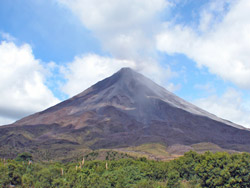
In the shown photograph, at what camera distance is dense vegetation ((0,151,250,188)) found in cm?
2720

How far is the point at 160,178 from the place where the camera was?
35688 millimetres

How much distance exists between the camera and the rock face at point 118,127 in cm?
12500

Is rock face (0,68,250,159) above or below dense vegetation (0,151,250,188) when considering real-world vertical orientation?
above

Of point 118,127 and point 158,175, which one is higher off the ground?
point 118,127

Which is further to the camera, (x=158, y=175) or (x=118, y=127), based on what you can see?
(x=118, y=127)

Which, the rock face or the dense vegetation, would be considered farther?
the rock face

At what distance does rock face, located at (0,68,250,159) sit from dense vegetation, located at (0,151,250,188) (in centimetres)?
7308

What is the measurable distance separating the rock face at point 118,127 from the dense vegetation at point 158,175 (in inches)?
2877

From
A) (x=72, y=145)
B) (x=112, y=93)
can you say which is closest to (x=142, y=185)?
(x=72, y=145)

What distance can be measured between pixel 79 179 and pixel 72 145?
8530 cm

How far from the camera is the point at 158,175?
3569cm

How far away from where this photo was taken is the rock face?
410 feet

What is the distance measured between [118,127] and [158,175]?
117m

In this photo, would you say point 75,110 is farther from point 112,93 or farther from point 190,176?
point 190,176
